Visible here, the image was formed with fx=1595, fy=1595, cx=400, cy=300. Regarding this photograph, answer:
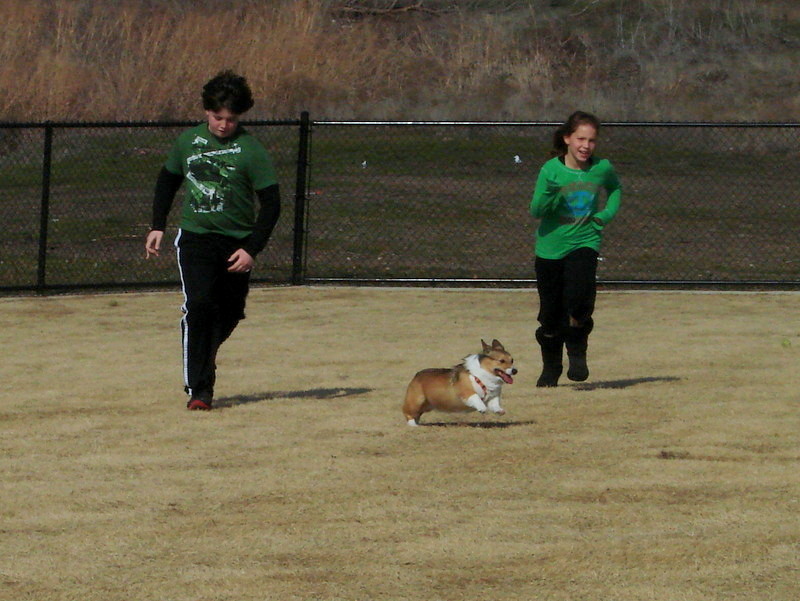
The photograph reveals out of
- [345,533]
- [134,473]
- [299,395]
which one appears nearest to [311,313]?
[299,395]

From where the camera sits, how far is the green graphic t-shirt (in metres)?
9.55

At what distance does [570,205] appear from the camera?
34.0ft

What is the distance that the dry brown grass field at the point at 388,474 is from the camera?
20.8 ft

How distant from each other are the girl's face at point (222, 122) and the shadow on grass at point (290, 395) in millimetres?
1856

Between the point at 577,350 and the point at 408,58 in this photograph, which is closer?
the point at 577,350

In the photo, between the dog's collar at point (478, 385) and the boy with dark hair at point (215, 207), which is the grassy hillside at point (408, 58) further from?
the dog's collar at point (478, 385)

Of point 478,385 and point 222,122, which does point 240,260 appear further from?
point 478,385

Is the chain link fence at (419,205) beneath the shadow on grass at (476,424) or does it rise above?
above

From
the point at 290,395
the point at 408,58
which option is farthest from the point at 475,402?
the point at 408,58

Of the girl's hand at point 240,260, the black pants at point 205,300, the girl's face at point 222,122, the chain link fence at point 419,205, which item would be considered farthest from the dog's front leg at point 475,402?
the chain link fence at point 419,205

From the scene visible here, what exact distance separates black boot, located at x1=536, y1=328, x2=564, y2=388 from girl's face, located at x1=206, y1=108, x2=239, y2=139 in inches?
106

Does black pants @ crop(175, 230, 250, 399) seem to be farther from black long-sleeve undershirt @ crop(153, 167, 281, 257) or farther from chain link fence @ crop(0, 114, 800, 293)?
chain link fence @ crop(0, 114, 800, 293)

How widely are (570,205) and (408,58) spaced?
23.1 meters

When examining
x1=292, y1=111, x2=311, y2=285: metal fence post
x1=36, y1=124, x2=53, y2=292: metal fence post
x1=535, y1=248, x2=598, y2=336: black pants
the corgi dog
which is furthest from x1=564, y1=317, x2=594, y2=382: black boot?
x1=36, y1=124, x2=53, y2=292: metal fence post
